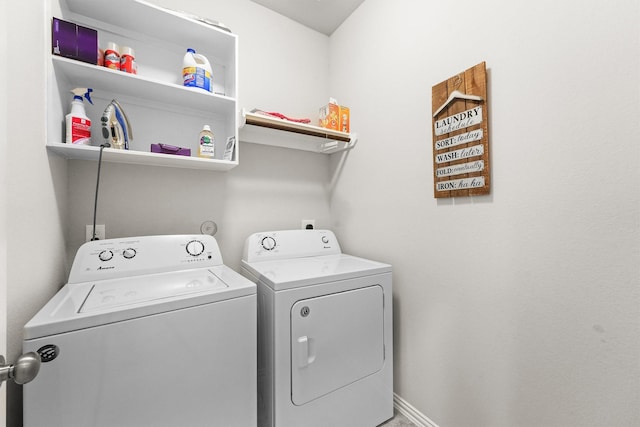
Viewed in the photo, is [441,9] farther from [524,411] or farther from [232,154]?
[524,411]

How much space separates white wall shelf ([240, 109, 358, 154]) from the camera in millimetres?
1573

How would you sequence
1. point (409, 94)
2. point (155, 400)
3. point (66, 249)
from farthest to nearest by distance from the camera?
point (409, 94) → point (66, 249) → point (155, 400)

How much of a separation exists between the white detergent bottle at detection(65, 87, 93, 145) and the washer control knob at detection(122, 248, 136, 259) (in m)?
0.52

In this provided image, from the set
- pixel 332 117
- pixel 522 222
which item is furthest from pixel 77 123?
pixel 522 222

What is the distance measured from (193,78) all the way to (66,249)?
1.08 m

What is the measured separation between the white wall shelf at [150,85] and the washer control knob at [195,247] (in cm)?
44

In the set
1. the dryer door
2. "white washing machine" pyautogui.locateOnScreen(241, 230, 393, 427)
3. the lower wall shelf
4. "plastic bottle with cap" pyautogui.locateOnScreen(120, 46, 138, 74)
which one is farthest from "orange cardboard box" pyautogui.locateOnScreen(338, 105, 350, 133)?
"plastic bottle with cap" pyautogui.locateOnScreen(120, 46, 138, 74)

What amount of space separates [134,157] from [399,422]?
2.04 meters

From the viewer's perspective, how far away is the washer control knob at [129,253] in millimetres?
1253

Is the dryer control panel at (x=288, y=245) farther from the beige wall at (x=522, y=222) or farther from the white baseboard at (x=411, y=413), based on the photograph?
the white baseboard at (x=411, y=413)

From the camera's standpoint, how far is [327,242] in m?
1.94

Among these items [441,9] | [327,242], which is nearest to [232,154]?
[327,242]

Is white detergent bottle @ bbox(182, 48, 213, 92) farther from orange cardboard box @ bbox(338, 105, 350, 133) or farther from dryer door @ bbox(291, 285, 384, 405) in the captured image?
dryer door @ bbox(291, 285, 384, 405)

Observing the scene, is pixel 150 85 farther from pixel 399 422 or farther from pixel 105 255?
pixel 399 422
